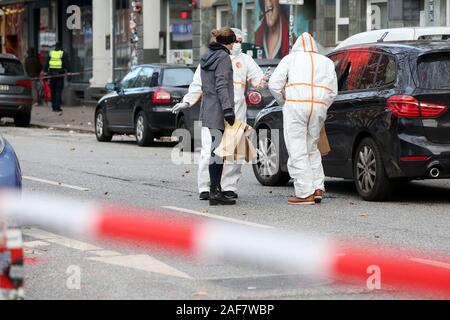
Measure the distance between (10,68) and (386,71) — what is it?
20.1 m

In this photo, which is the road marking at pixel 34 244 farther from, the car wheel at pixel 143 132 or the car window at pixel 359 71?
the car wheel at pixel 143 132

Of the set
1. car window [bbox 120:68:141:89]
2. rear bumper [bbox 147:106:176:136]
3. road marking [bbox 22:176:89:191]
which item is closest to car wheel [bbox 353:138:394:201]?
road marking [bbox 22:176:89:191]

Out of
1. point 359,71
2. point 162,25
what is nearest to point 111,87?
point 359,71

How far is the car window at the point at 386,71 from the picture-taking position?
13.4 m

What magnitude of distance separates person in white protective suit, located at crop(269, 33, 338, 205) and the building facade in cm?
1132

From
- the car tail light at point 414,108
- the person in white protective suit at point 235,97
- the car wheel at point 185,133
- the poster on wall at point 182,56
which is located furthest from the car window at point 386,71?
the poster on wall at point 182,56

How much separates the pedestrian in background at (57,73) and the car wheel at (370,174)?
25.6m

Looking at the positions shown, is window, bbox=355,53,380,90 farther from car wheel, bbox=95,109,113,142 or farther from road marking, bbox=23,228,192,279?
car wheel, bbox=95,109,113,142

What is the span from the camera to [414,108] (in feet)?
42.7

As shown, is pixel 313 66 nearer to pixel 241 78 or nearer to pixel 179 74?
pixel 241 78

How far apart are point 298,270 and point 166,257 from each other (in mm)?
1177

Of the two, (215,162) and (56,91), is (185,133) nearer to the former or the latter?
(215,162)

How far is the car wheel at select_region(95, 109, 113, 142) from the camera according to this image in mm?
26297
